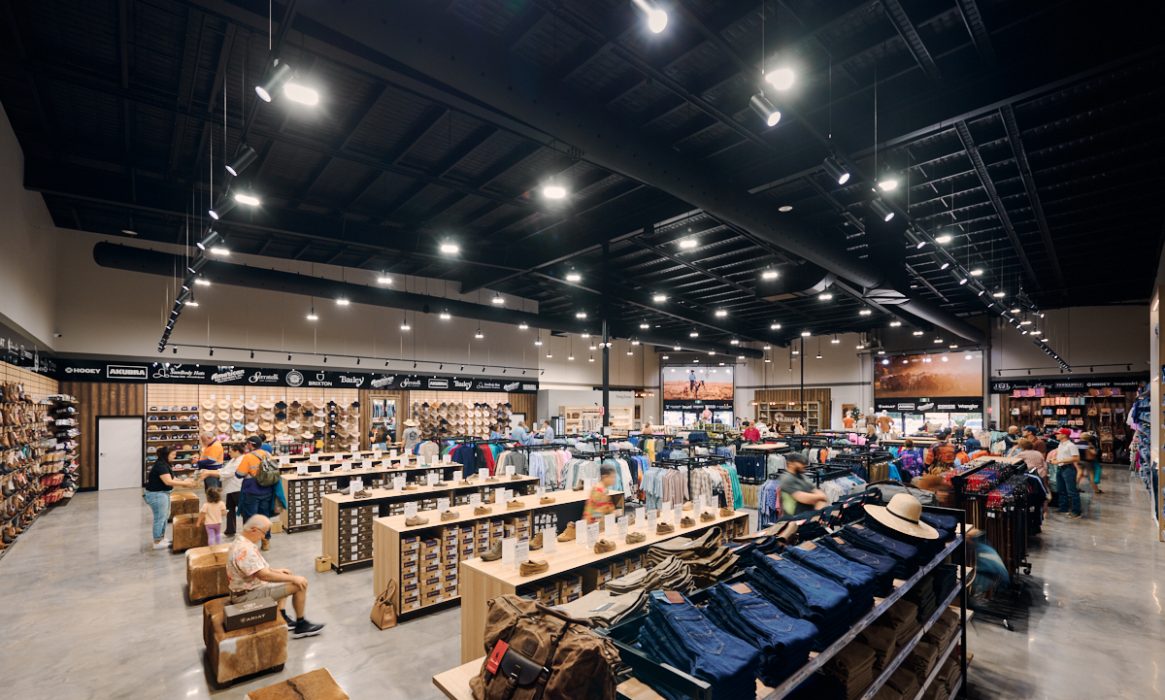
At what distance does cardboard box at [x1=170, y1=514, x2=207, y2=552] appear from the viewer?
299 inches

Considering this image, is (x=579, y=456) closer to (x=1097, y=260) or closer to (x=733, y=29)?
(x=733, y=29)

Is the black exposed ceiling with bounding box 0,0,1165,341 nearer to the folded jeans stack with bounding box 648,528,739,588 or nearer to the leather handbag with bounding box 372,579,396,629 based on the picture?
the folded jeans stack with bounding box 648,528,739,588

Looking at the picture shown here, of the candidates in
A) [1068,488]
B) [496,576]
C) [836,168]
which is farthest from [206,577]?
[1068,488]

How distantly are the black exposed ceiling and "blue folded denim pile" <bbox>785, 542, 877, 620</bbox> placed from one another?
11.6 ft

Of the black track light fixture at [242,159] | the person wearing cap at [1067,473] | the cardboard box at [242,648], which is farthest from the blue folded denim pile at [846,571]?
the person wearing cap at [1067,473]

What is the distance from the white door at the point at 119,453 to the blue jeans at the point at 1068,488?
21369mm

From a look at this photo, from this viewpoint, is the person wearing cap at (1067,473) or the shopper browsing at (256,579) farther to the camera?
the person wearing cap at (1067,473)

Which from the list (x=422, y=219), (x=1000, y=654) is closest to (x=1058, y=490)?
(x=1000, y=654)

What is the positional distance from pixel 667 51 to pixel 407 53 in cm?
265

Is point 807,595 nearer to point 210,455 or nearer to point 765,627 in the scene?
point 765,627

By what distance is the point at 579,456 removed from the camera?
1069 centimetres

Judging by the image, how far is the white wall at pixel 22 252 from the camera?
7047 mm

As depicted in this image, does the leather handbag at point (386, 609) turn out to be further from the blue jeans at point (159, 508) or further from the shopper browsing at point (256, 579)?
the blue jeans at point (159, 508)

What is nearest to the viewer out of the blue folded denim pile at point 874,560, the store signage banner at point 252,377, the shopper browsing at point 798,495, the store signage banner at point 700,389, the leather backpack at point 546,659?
the leather backpack at point 546,659
